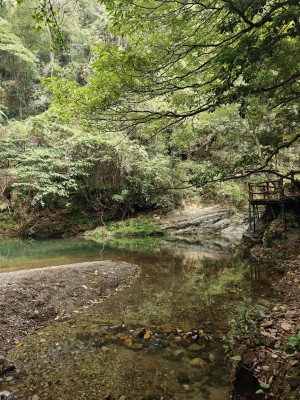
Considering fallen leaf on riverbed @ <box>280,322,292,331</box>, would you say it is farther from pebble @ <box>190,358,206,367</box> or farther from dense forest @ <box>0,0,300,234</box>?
dense forest @ <box>0,0,300,234</box>

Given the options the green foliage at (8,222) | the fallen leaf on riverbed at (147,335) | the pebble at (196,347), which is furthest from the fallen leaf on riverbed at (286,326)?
the green foliage at (8,222)

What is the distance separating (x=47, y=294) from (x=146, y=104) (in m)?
13.4

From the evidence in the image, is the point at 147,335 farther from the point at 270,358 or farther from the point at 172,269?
the point at 172,269

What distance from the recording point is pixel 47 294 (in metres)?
6.31

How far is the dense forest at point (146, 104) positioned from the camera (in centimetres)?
378

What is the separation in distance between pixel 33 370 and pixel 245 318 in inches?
117

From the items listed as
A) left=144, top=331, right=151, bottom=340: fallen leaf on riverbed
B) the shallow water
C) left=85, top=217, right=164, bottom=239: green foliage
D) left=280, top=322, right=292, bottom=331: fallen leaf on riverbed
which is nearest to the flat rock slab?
the shallow water

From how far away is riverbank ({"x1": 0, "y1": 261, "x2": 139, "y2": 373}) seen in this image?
4.98 m

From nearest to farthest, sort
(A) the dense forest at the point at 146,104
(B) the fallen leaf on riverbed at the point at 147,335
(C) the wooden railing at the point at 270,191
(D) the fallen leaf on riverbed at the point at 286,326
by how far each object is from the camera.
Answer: (D) the fallen leaf on riverbed at the point at 286,326, (A) the dense forest at the point at 146,104, (B) the fallen leaf on riverbed at the point at 147,335, (C) the wooden railing at the point at 270,191

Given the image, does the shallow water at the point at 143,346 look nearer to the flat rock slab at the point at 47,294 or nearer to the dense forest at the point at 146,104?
the flat rock slab at the point at 47,294

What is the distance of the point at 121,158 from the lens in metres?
21.8

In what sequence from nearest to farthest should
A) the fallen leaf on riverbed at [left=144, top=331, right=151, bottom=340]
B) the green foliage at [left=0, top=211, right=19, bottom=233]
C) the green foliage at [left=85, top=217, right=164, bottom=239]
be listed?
the fallen leaf on riverbed at [left=144, top=331, right=151, bottom=340] → the green foliage at [left=0, top=211, right=19, bottom=233] → the green foliage at [left=85, top=217, right=164, bottom=239]

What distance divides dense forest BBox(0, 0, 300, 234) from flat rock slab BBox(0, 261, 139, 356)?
3.15 metres

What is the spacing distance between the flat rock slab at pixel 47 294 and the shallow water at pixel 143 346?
1.07ft
